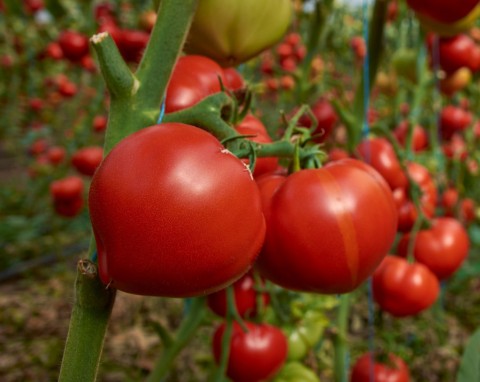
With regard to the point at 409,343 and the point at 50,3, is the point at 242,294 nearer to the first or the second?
the point at 409,343

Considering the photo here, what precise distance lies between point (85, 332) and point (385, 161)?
0.70 meters

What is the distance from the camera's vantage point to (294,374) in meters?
0.99

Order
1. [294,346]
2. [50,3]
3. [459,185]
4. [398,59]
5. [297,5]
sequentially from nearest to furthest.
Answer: [294,346], [398,59], [459,185], [297,5], [50,3]

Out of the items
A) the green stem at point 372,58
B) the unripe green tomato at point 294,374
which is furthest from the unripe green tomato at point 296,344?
the green stem at point 372,58

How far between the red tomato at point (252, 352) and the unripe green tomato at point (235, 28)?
0.48 metres

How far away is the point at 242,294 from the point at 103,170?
0.55 meters

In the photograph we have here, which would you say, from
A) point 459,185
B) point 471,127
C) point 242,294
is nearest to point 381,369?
point 242,294

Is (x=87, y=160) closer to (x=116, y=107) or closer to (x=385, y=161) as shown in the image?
(x=385, y=161)

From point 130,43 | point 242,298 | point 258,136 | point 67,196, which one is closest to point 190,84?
point 258,136

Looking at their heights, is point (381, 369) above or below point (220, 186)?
below

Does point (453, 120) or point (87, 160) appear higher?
point (453, 120)

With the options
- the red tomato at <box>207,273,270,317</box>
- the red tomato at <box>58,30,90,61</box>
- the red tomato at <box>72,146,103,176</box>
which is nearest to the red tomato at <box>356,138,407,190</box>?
the red tomato at <box>207,273,270,317</box>


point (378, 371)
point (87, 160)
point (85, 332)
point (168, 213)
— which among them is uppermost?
point (168, 213)

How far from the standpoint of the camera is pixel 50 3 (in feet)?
7.89
